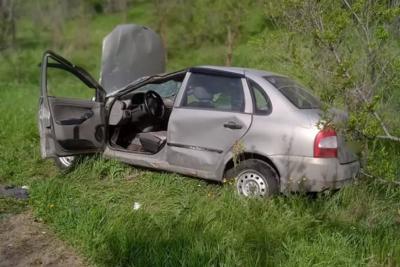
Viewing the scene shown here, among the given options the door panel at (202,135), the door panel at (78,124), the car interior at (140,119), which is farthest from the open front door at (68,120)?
the door panel at (202,135)

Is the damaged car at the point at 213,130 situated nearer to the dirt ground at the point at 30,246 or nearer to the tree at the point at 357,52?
the tree at the point at 357,52

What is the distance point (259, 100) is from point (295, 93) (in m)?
0.45

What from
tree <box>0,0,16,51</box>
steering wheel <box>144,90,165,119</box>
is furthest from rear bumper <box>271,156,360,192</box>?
tree <box>0,0,16,51</box>

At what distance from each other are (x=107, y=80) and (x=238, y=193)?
345 cm

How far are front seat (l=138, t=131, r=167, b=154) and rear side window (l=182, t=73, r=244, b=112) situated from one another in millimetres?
628

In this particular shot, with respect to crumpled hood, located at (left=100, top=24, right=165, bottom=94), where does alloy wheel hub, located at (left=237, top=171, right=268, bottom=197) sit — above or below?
below

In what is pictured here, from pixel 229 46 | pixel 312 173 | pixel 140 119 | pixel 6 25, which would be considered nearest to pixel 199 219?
pixel 312 173

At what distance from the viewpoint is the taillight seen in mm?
5082

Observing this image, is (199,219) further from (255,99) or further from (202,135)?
(255,99)

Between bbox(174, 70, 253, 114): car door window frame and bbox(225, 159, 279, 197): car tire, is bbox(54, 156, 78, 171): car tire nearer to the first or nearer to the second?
bbox(174, 70, 253, 114): car door window frame

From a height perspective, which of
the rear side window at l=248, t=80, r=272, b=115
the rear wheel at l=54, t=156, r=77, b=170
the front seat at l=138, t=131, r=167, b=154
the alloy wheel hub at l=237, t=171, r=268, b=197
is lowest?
the rear wheel at l=54, t=156, r=77, b=170

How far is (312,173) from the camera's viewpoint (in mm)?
5121

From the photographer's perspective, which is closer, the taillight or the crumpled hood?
the taillight

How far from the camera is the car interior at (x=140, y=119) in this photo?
21.6 ft
